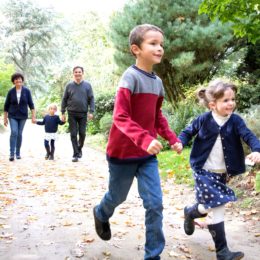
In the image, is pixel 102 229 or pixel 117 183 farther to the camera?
Result: pixel 102 229

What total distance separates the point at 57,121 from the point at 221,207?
285 inches

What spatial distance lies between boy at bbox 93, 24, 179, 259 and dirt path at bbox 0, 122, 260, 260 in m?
0.69

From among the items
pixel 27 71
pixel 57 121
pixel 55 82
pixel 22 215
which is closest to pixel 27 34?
pixel 27 71

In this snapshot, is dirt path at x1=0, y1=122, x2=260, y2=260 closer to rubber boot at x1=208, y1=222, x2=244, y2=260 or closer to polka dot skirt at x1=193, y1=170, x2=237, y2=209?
rubber boot at x1=208, y1=222, x2=244, y2=260

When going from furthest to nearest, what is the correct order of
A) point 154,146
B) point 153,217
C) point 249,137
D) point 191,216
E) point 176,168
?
point 176,168 < point 191,216 < point 249,137 < point 153,217 < point 154,146

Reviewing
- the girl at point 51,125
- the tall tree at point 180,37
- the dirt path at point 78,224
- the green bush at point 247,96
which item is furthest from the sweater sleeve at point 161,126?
the green bush at point 247,96

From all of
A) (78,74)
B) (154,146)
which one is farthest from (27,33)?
(154,146)

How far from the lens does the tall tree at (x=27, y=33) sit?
37.6m

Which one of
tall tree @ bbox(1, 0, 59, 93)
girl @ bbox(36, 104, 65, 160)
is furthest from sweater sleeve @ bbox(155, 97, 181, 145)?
tall tree @ bbox(1, 0, 59, 93)

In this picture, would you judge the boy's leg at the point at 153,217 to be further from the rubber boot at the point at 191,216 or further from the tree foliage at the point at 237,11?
the tree foliage at the point at 237,11

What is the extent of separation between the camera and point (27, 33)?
1481 inches

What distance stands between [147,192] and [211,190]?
2.25ft

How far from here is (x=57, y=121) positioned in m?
10.5

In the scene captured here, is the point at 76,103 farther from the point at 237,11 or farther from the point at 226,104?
the point at 226,104
